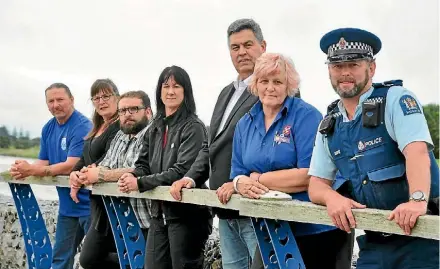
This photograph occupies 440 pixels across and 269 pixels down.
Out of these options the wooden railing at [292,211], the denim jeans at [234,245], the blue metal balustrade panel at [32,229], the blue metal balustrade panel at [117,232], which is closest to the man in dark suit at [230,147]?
the denim jeans at [234,245]

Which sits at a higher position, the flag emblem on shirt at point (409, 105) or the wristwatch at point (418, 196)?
the flag emblem on shirt at point (409, 105)

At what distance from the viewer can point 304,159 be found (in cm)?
302

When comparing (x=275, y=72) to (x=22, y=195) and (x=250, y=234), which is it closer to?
(x=250, y=234)

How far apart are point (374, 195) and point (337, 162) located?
218 millimetres

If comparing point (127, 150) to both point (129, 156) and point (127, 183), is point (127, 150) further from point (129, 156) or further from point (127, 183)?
point (127, 183)

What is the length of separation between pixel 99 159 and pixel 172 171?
1029 millimetres

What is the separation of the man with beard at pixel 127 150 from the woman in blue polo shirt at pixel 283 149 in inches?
48.1

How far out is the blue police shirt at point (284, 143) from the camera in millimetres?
3051

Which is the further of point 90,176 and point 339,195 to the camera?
point 90,176

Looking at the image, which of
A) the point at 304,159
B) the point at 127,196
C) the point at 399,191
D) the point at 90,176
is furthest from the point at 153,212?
the point at 399,191

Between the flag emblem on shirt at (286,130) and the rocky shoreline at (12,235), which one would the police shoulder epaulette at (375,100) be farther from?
the rocky shoreline at (12,235)

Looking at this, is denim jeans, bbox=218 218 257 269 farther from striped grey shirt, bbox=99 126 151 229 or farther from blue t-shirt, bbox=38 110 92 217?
blue t-shirt, bbox=38 110 92 217

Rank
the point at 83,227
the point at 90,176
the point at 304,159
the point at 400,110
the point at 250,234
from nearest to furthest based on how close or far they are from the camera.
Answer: the point at 400,110
the point at 304,159
the point at 250,234
the point at 90,176
the point at 83,227

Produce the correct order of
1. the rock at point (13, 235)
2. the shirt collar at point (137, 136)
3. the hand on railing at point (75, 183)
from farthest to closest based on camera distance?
the rock at point (13, 235) < the hand on railing at point (75, 183) < the shirt collar at point (137, 136)
